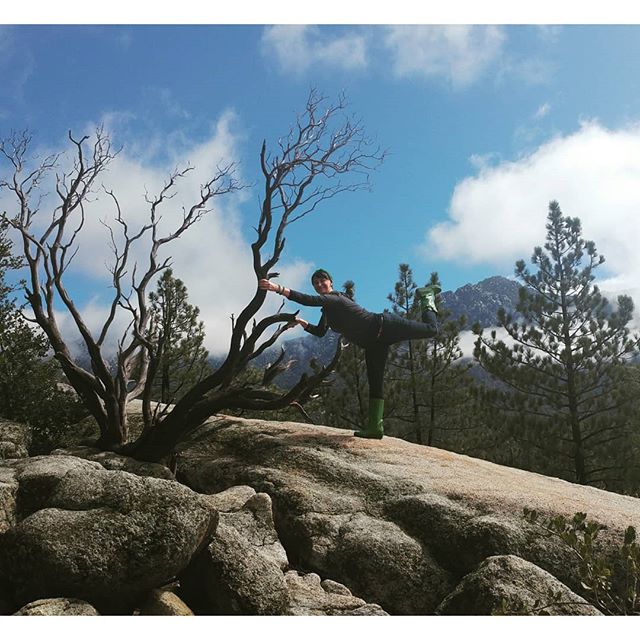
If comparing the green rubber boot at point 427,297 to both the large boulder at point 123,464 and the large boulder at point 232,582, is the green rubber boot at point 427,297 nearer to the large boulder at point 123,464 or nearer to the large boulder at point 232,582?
the large boulder at point 232,582

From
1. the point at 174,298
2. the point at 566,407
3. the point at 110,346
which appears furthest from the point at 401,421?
the point at 110,346

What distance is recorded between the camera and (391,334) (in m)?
7.79

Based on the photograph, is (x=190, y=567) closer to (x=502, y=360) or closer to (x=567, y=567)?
(x=567, y=567)

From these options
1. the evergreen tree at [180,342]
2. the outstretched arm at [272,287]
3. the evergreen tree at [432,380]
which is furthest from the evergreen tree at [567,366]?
the outstretched arm at [272,287]

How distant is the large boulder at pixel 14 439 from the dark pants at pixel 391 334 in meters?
5.16

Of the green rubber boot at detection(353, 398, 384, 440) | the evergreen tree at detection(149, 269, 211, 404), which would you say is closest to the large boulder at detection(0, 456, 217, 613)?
the green rubber boot at detection(353, 398, 384, 440)

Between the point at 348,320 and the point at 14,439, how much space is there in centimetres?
531

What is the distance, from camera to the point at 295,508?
272 inches

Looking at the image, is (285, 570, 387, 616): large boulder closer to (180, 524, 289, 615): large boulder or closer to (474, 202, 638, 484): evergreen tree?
(180, 524, 289, 615): large boulder

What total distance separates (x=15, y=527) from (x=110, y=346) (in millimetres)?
5685

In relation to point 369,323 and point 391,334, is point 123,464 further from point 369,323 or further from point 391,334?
point 391,334

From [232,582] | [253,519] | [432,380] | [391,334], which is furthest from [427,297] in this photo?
[432,380]

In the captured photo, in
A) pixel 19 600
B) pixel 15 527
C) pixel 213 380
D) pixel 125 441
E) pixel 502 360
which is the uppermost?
pixel 502 360

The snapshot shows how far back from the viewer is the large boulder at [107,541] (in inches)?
177
